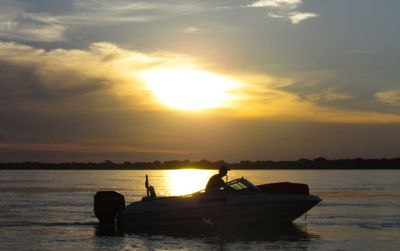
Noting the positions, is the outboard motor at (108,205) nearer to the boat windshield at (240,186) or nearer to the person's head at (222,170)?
the person's head at (222,170)

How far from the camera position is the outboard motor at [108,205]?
31.0 meters

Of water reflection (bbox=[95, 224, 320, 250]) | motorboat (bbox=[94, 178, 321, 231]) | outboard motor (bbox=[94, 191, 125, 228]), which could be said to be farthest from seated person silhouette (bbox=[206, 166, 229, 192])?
outboard motor (bbox=[94, 191, 125, 228])

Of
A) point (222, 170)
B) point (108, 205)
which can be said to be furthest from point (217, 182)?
point (108, 205)

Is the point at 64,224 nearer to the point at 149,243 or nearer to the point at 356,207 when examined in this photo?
the point at 149,243

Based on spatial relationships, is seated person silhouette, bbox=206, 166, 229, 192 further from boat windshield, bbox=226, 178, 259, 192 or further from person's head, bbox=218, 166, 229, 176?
boat windshield, bbox=226, 178, 259, 192

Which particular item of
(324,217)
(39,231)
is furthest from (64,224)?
(324,217)

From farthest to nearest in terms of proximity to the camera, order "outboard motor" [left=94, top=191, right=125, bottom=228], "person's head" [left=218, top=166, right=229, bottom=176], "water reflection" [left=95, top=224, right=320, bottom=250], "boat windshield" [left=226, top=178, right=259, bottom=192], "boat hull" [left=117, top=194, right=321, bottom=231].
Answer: "outboard motor" [left=94, top=191, right=125, bottom=228], "boat windshield" [left=226, top=178, right=259, bottom=192], "boat hull" [left=117, top=194, right=321, bottom=231], "person's head" [left=218, top=166, right=229, bottom=176], "water reflection" [left=95, top=224, right=320, bottom=250]

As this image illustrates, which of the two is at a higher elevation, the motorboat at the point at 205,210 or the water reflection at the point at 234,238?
the motorboat at the point at 205,210

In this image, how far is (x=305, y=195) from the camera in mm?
30719

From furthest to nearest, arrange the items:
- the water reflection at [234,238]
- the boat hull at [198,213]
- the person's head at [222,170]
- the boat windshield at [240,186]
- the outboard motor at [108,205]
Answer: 1. the outboard motor at [108,205]
2. the boat windshield at [240,186]
3. the boat hull at [198,213]
4. the person's head at [222,170]
5. the water reflection at [234,238]

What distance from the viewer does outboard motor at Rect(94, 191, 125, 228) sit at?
102ft

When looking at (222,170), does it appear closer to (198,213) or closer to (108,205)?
(198,213)

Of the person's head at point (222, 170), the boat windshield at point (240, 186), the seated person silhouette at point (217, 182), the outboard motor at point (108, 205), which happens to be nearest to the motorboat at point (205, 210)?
the boat windshield at point (240, 186)

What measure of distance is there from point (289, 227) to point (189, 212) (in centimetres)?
513
